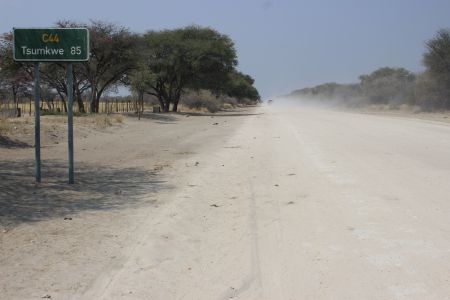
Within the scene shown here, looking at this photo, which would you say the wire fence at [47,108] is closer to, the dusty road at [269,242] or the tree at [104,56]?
the tree at [104,56]

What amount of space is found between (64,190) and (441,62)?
50503 millimetres

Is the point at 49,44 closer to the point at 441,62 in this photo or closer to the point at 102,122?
the point at 102,122

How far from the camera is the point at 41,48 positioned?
10.0 metres

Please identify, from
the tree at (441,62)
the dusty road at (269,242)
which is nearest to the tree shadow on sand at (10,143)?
the dusty road at (269,242)

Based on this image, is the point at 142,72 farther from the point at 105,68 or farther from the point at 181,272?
the point at 181,272

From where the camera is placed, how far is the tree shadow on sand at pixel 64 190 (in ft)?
27.0

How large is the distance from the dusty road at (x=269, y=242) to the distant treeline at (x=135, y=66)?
A: 28150mm

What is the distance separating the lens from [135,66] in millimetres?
41531

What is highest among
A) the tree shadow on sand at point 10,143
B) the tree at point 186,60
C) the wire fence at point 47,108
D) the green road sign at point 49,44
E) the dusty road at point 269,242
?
the tree at point 186,60

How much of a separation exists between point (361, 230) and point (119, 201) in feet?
13.1

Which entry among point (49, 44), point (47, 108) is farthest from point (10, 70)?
point (49, 44)

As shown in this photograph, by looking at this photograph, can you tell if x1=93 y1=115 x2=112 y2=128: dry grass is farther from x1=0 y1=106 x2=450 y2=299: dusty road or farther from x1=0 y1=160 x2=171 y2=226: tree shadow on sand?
x1=0 y1=106 x2=450 y2=299: dusty road

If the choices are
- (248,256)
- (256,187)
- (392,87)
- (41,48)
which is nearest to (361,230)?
(248,256)

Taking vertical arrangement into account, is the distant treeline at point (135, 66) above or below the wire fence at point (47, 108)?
above
